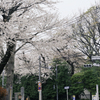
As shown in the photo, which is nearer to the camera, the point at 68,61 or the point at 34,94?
the point at 68,61

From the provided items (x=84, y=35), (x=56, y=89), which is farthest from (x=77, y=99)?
(x=84, y=35)

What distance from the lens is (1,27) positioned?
35.2ft

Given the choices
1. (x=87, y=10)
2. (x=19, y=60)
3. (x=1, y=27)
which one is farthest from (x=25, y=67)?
(x=1, y=27)

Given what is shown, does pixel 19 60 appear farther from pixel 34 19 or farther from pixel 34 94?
pixel 34 19

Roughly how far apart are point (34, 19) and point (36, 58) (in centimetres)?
1665

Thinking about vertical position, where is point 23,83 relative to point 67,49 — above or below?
below

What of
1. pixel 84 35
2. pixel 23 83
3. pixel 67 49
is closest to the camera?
pixel 84 35

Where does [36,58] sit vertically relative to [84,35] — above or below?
below

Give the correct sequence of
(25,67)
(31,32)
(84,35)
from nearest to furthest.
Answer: (31,32) → (84,35) → (25,67)

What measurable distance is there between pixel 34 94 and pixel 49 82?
9.42 feet

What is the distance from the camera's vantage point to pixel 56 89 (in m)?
31.9

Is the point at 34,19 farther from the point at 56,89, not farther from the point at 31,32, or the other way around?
the point at 56,89

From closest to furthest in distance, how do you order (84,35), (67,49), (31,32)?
(31,32) → (84,35) → (67,49)

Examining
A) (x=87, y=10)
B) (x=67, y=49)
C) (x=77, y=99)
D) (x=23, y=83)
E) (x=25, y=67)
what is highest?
(x=87, y=10)
